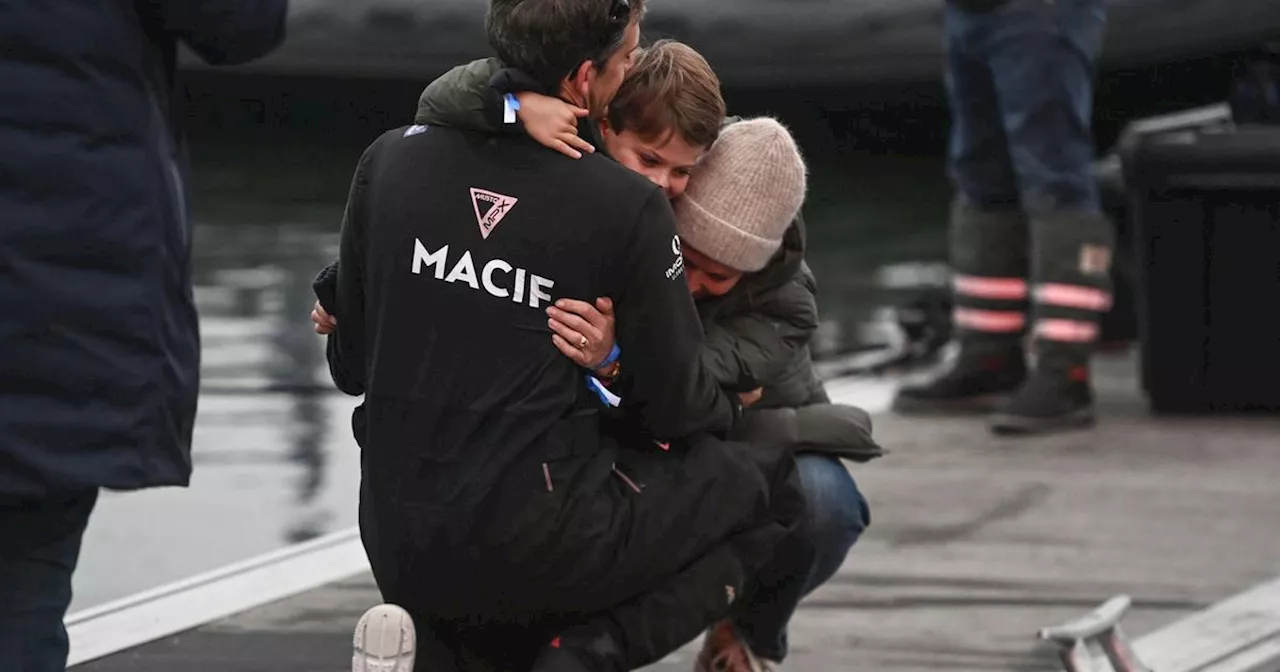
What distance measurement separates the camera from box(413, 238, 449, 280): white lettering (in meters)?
2.71

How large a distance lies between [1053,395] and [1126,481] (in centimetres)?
57

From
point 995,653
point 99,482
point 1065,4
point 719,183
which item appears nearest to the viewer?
point 99,482

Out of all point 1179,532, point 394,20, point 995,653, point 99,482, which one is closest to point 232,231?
point 394,20

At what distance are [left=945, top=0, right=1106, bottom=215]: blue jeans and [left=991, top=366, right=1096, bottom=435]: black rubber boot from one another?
0.40m

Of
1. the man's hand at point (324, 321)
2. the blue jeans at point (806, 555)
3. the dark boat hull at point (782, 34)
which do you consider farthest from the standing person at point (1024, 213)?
the dark boat hull at point (782, 34)

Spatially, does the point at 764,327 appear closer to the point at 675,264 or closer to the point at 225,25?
the point at 675,264

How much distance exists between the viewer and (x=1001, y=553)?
4.36 m

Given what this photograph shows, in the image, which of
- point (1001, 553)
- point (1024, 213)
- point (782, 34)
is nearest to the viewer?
point (1001, 553)

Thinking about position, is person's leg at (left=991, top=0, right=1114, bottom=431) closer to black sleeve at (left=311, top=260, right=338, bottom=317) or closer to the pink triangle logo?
black sleeve at (left=311, top=260, right=338, bottom=317)

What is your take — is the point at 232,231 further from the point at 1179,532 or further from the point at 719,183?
the point at 719,183

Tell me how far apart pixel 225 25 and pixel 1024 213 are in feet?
10.8

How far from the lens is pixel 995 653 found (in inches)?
144

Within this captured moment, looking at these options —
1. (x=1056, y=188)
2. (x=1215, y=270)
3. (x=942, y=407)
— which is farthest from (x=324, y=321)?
(x=1215, y=270)

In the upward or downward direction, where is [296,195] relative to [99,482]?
downward
